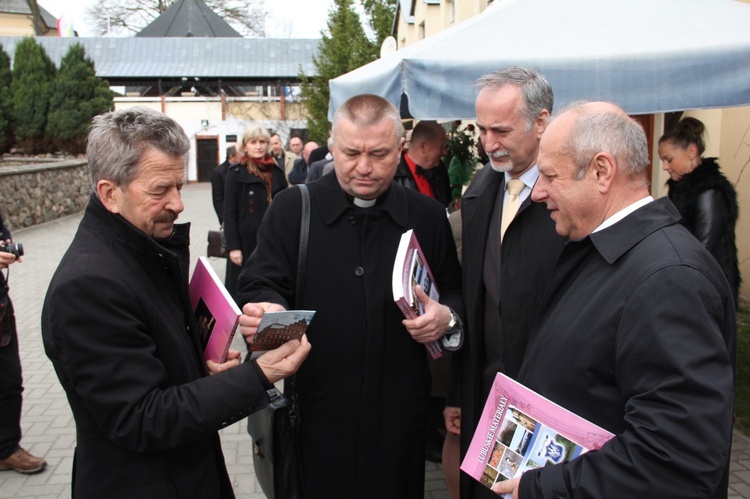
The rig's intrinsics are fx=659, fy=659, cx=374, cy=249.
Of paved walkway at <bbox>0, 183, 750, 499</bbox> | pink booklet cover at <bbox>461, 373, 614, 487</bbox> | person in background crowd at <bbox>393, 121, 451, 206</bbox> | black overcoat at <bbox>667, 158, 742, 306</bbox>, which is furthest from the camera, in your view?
person in background crowd at <bbox>393, 121, 451, 206</bbox>

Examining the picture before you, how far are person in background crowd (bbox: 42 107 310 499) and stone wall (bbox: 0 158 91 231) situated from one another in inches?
509

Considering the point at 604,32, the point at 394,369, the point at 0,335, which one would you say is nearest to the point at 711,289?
the point at 394,369

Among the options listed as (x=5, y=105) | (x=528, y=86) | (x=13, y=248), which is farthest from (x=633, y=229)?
(x=5, y=105)

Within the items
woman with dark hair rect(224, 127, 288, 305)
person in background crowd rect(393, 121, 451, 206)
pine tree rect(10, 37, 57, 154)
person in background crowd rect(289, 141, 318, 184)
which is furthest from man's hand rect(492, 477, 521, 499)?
pine tree rect(10, 37, 57, 154)

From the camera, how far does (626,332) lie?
5.05 ft

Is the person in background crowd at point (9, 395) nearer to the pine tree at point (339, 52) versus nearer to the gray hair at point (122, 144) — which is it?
the gray hair at point (122, 144)

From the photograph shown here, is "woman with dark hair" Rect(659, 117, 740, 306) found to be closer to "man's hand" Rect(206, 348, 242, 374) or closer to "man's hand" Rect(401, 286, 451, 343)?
"man's hand" Rect(401, 286, 451, 343)

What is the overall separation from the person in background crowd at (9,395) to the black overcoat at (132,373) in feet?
8.25

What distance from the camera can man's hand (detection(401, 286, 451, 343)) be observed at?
95.2 inches

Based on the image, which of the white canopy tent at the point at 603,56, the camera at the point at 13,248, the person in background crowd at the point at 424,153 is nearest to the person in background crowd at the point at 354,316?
the white canopy tent at the point at 603,56

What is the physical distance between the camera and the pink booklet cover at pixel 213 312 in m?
2.03

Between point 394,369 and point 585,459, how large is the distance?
117 cm

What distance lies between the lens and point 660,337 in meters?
1.46

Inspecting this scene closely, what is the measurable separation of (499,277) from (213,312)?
1.13 m
